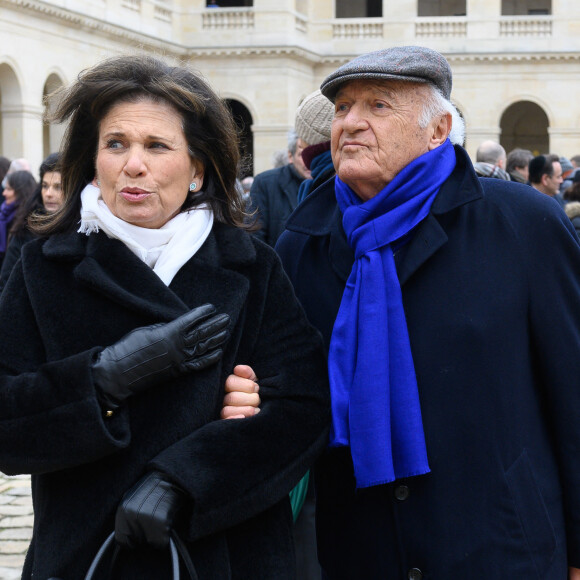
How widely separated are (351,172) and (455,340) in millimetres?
526

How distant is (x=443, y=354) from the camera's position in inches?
107

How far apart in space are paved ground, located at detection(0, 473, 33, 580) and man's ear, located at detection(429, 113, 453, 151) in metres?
3.50

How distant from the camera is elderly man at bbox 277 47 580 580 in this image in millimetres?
2676

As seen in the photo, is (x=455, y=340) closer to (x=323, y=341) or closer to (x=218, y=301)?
(x=323, y=341)

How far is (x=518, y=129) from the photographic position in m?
37.4

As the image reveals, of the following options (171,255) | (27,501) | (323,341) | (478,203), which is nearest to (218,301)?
(171,255)

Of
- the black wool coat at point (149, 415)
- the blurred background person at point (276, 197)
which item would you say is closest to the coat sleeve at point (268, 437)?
the black wool coat at point (149, 415)

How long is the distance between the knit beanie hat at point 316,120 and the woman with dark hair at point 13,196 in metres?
3.92

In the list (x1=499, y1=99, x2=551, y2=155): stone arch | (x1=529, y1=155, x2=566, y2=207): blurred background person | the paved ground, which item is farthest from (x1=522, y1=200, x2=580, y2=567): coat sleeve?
(x1=499, y1=99, x2=551, y2=155): stone arch

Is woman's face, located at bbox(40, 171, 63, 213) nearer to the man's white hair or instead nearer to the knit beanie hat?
the knit beanie hat

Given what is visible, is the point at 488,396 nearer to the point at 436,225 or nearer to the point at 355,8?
the point at 436,225

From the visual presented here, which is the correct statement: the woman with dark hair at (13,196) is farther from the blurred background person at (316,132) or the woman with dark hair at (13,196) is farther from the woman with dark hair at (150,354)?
the woman with dark hair at (150,354)

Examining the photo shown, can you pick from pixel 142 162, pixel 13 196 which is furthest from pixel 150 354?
pixel 13 196

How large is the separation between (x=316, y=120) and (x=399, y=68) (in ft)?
7.41
